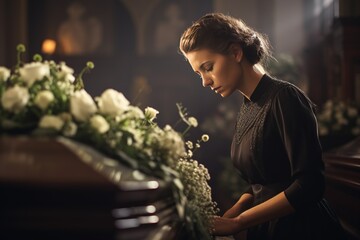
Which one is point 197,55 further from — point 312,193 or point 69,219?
point 69,219

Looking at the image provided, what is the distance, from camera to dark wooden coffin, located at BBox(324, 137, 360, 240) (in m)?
2.61

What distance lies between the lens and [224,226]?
1732 mm

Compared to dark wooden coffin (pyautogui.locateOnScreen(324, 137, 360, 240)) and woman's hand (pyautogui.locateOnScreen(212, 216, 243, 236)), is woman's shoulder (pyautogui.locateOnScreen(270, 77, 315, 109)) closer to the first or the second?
woman's hand (pyautogui.locateOnScreen(212, 216, 243, 236))

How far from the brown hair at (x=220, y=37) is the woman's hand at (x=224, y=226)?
25.8 inches

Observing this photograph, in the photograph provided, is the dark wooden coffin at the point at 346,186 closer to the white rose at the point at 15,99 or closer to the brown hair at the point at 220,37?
the brown hair at the point at 220,37

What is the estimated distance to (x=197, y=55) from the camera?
6.63 feet

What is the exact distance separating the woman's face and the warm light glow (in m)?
7.16

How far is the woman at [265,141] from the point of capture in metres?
1.77

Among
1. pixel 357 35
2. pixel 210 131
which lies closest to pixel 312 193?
pixel 357 35

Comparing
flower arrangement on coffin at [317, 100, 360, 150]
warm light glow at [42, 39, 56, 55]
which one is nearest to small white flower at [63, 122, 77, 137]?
flower arrangement on coffin at [317, 100, 360, 150]

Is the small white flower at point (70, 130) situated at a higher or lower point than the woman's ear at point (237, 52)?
lower

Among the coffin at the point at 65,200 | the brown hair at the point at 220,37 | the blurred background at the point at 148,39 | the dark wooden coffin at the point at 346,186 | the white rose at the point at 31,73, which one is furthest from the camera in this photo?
the blurred background at the point at 148,39

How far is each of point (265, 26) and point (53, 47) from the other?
350 cm

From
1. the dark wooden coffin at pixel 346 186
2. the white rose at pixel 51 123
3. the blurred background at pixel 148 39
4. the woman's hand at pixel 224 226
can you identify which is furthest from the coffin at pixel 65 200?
the blurred background at pixel 148 39
